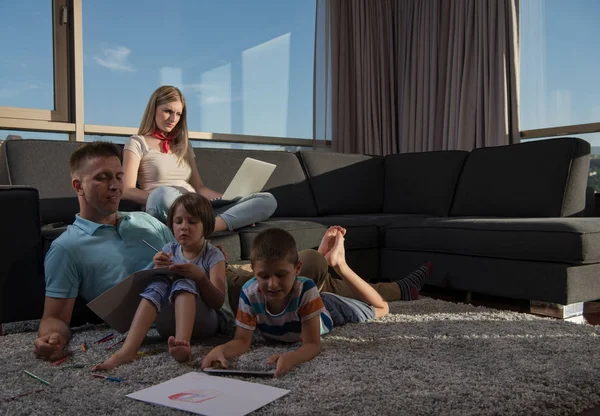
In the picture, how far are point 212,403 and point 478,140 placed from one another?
3471 mm

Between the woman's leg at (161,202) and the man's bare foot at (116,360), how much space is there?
0.88 metres

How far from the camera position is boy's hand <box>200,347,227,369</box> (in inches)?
54.1

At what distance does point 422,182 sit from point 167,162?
59.9 inches

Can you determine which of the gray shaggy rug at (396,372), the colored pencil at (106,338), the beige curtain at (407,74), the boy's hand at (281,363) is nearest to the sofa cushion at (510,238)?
the gray shaggy rug at (396,372)

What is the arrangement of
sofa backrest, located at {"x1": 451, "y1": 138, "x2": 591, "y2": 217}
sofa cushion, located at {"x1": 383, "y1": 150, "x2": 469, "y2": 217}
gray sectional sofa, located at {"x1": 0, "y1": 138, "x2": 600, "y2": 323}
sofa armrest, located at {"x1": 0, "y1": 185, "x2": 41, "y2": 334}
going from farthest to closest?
sofa cushion, located at {"x1": 383, "y1": 150, "x2": 469, "y2": 217} < sofa backrest, located at {"x1": 451, "y1": 138, "x2": 591, "y2": 217} < gray sectional sofa, located at {"x1": 0, "y1": 138, "x2": 600, "y2": 323} < sofa armrest, located at {"x1": 0, "y1": 185, "x2": 41, "y2": 334}

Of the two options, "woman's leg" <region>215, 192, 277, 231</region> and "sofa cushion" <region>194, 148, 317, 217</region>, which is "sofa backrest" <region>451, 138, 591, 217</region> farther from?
"woman's leg" <region>215, 192, 277, 231</region>

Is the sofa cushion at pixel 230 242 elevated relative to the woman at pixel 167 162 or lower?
lower

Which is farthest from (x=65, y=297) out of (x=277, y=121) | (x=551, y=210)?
(x=277, y=121)

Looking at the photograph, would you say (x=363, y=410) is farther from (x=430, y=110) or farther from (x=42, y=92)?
(x=430, y=110)

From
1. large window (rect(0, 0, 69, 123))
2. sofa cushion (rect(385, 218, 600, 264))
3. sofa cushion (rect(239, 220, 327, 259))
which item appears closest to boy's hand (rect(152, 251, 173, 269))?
sofa cushion (rect(239, 220, 327, 259))

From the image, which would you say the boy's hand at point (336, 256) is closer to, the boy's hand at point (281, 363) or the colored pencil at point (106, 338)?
the boy's hand at point (281, 363)

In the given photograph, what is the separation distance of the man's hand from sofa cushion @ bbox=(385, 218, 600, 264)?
64.0 inches

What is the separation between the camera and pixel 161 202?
7.39ft

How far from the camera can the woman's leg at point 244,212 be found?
2.33 meters
